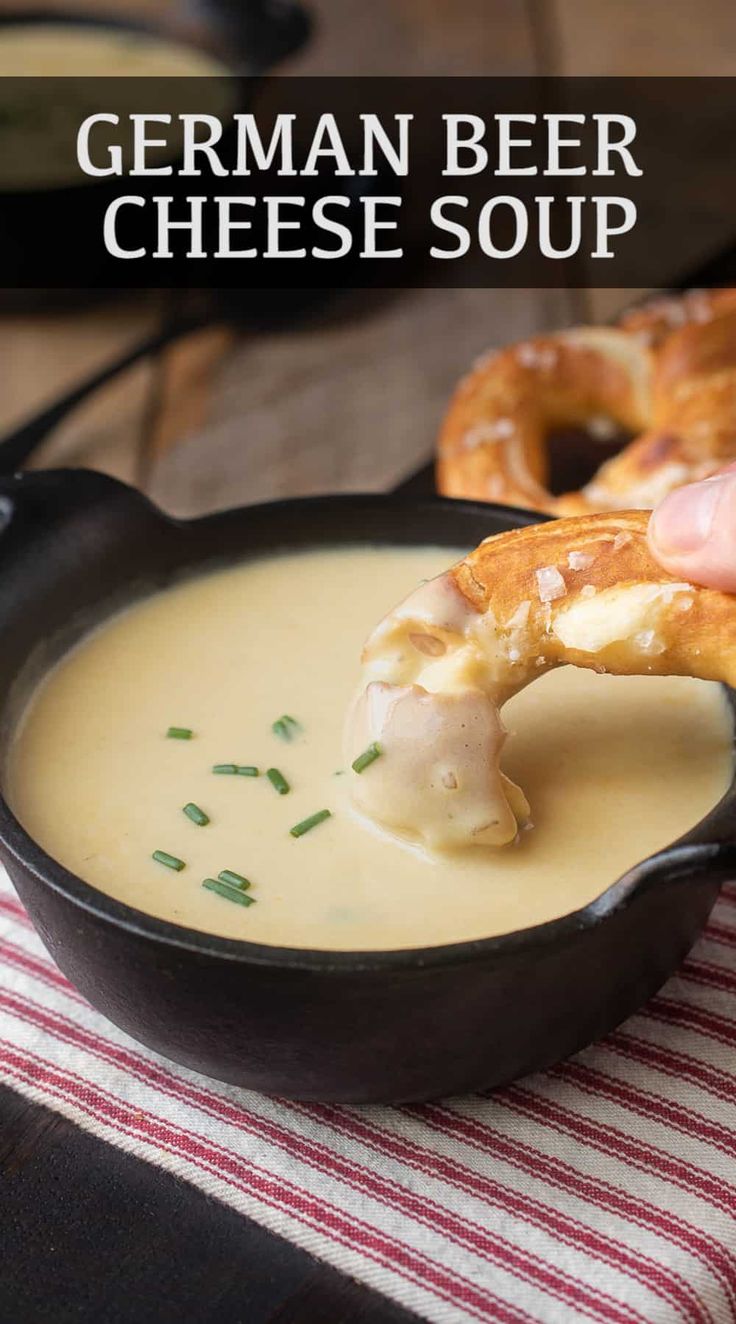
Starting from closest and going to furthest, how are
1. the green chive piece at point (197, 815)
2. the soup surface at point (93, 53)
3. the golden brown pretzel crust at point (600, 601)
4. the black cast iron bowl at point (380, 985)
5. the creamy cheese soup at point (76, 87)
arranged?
the black cast iron bowl at point (380, 985) < the golden brown pretzel crust at point (600, 601) < the green chive piece at point (197, 815) < the creamy cheese soup at point (76, 87) < the soup surface at point (93, 53)

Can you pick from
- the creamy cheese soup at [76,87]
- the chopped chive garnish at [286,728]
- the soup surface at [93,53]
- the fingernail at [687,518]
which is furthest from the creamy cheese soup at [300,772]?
the soup surface at [93,53]

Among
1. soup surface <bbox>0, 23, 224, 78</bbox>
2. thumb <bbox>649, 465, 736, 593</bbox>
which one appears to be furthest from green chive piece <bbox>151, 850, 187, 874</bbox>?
soup surface <bbox>0, 23, 224, 78</bbox>

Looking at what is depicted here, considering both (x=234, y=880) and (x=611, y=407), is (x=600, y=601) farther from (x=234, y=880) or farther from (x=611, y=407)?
(x=611, y=407)

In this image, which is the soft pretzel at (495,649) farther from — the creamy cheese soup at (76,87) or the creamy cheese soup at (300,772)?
the creamy cheese soup at (76,87)

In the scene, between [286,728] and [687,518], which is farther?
[286,728]

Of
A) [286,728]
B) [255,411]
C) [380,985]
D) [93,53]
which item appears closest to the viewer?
[380,985]

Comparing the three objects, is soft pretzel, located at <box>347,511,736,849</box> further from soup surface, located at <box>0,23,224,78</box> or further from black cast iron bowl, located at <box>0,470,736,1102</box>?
soup surface, located at <box>0,23,224,78</box>

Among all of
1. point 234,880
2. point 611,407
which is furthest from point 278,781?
point 611,407
